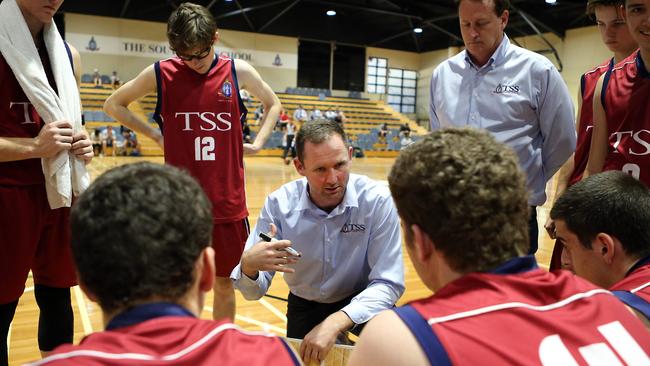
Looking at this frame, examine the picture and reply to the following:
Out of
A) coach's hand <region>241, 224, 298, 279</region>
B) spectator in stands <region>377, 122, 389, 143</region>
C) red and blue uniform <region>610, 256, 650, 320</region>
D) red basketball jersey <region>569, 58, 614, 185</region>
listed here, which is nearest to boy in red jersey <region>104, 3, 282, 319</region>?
coach's hand <region>241, 224, 298, 279</region>

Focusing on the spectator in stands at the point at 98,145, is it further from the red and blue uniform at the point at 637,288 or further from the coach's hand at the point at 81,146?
the red and blue uniform at the point at 637,288

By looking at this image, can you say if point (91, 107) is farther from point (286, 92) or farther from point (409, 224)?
→ point (409, 224)

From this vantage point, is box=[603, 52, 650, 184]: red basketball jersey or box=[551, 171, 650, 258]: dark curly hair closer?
box=[551, 171, 650, 258]: dark curly hair

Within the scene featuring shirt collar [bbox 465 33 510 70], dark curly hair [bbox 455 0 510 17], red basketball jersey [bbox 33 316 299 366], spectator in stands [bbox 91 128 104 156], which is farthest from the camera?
spectator in stands [bbox 91 128 104 156]

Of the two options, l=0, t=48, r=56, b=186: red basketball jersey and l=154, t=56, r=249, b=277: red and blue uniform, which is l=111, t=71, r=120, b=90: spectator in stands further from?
l=0, t=48, r=56, b=186: red basketball jersey

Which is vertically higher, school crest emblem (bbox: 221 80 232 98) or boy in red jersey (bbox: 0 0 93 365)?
school crest emblem (bbox: 221 80 232 98)

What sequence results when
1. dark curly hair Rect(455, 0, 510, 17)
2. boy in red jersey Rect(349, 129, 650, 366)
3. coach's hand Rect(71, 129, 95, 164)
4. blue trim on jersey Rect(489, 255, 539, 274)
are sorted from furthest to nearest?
1. dark curly hair Rect(455, 0, 510, 17)
2. coach's hand Rect(71, 129, 95, 164)
3. blue trim on jersey Rect(489, 255, 539, 274)
4. boy in red jersey Rect(349, 129, 650, 366)

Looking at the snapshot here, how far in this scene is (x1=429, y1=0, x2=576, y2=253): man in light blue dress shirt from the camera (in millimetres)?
2566

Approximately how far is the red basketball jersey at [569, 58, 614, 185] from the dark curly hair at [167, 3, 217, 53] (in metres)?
2.00

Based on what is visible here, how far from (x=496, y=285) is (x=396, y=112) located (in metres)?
27.6

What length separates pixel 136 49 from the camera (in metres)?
23.2

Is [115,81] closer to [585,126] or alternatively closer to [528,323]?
[585,126]

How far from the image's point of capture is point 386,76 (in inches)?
1150

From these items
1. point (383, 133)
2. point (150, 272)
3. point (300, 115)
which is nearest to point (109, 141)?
point (300, 115)
